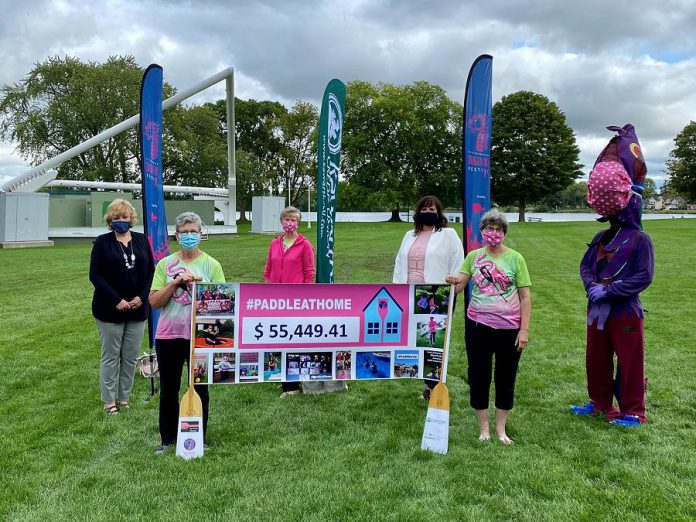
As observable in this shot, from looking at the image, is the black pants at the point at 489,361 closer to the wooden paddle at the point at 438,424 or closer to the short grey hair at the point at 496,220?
the wooden paddle at the point at 438,424

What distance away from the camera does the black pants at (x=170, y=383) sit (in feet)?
11.9

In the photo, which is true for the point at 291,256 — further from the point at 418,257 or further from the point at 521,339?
the point at 521,339

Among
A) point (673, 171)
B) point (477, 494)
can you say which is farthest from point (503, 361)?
point (673, 171)

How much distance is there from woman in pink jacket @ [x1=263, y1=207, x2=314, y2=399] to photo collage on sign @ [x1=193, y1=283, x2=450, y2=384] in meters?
1.22

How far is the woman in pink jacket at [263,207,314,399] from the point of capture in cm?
491

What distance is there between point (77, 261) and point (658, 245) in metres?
21.0

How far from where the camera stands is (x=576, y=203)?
69625 mm

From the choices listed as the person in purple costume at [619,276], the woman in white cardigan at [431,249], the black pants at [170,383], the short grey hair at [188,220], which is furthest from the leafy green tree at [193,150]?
the person in purple costume at [619,276]

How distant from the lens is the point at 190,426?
3.57 meters

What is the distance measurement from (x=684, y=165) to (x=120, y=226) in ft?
182

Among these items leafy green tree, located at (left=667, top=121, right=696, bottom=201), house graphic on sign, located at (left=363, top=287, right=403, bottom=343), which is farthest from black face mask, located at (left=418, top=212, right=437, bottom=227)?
leafy green tree, located at (left=667, top=121, right=696, bottom=201)

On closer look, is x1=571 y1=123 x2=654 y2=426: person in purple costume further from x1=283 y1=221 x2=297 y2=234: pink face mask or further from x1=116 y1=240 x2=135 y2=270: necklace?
x1=116 y1=240 x2=135 y2=270: necklace

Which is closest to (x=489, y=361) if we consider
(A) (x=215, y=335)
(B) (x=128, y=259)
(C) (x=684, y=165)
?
(A) (x=215, y=335)

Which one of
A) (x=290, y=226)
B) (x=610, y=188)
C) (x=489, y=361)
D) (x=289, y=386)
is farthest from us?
(x=289, y=386)
